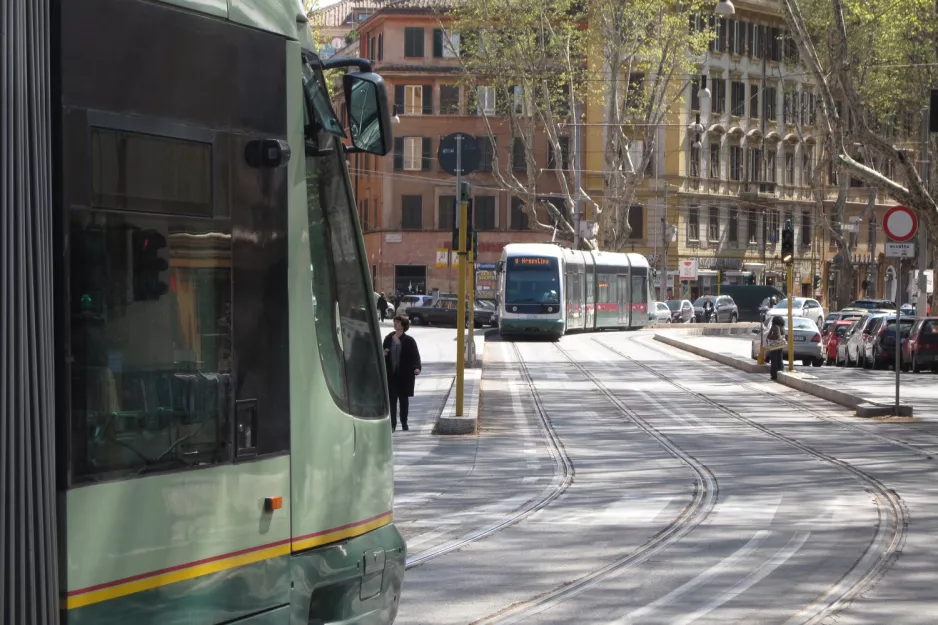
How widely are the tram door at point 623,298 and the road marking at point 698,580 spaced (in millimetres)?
49959

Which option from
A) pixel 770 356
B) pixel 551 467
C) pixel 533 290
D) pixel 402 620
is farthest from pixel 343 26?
pixel 402 620

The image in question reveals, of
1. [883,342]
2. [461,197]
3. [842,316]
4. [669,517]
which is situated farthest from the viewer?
[842,316]

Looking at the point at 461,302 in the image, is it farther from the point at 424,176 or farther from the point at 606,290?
the point at 424,176

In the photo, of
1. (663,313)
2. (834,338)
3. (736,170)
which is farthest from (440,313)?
(736,170)

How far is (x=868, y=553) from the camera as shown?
10.5 meters

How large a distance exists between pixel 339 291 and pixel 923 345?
33247mm

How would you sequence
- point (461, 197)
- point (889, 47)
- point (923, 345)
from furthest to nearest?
1. point (889, 47)
2. point (923, 345)
3. point (461, 197)

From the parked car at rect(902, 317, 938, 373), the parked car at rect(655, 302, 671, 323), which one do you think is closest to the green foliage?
the parked car at rect(902, 317, 938, 373)

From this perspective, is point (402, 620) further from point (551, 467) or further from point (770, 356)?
point (770, 356)

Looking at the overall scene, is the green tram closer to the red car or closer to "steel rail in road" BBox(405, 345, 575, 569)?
"steel rail in road" BBox(405, 345, 575, 569)

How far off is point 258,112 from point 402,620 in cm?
378

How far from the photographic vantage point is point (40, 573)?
4.00 meters

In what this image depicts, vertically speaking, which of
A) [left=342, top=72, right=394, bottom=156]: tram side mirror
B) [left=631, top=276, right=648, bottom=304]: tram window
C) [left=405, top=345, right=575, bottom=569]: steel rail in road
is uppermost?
[left=342, top=72, right=394, bottom=156]: tram side mirror

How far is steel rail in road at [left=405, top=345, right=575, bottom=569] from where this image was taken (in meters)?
10.5
